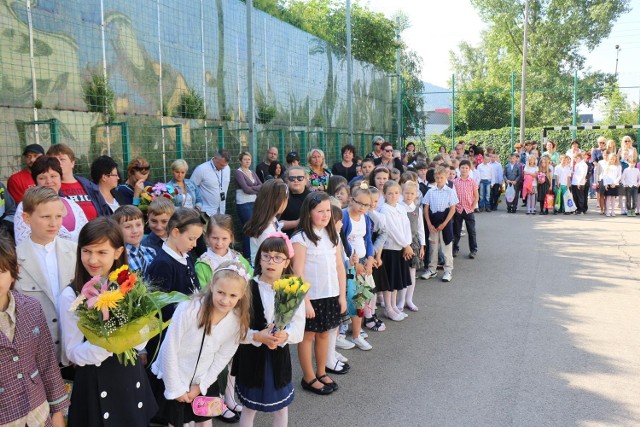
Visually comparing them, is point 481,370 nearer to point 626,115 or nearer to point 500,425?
point 500,425

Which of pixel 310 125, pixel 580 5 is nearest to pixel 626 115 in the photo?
pixel 580 5

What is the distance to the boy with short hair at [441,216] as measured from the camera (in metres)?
8.49

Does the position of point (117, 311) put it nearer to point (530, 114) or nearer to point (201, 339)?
point (201, 339)

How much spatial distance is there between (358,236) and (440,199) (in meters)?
3.08

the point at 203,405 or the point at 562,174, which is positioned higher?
the point at 562,174

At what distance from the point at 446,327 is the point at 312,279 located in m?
2.33

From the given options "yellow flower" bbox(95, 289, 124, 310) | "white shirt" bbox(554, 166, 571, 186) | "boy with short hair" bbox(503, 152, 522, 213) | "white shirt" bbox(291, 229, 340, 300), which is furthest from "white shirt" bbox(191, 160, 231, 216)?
"white shirt" bbox(554, 166, 571, 186)

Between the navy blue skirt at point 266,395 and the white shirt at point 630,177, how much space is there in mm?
14220

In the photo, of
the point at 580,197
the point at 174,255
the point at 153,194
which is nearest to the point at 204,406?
the point at 174,255

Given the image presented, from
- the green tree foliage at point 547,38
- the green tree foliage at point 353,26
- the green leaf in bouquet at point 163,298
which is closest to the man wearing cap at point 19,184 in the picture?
the green leaf in bouquet at point 163,298

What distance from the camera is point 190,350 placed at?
321cm

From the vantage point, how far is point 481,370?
5109 mm

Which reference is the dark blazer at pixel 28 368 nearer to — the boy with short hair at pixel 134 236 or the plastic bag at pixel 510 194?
the boy with short hair at pixel 134 236

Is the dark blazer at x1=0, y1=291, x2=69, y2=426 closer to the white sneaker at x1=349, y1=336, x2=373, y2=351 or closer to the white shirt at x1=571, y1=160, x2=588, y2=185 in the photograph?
the white sneaker at x1=349, y1=336, x2=373, y2=351
